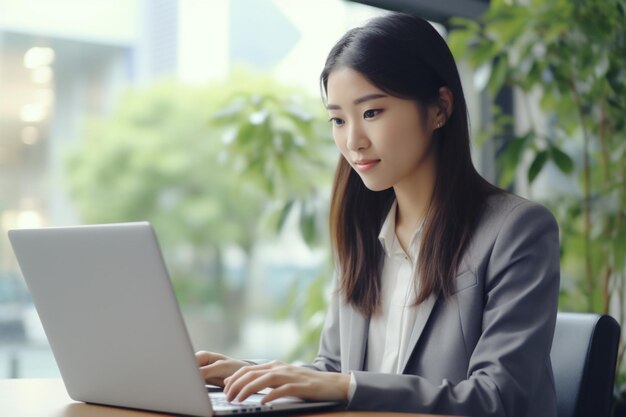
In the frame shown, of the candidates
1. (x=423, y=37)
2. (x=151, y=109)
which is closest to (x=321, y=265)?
(x=151, y=109)

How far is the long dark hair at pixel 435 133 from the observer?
60.9 inches

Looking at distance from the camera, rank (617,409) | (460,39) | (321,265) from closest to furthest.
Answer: (617,409) → (460,39) → (321,265)

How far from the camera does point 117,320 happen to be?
119 cm

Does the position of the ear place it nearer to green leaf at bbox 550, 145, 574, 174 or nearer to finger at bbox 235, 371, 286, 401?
finger at bbox 235, 371, 286, 401

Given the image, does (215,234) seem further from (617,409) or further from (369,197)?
(617,409)

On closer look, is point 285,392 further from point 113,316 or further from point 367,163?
point 367,163

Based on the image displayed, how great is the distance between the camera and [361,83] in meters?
1.55

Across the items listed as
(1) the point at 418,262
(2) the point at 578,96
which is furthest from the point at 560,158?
(1) the point at 418,262

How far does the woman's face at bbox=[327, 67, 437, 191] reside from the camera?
154 cm

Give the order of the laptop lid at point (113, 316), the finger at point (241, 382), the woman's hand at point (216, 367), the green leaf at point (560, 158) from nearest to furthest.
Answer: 1. the laptop lid at point (113, 316)
2. the finger at point (241, 382)
3. the woman's hand at point (216, 367)
4. the green leaf at point (560, 158)

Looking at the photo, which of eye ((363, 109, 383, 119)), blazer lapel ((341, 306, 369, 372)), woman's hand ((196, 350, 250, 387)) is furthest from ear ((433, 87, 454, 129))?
woman's hand ((196, 350, 250, 387))

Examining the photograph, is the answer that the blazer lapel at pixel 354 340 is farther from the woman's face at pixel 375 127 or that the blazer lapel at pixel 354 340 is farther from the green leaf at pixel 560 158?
the green leaf at pixel 560 158

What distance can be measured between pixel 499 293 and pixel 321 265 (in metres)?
1.82

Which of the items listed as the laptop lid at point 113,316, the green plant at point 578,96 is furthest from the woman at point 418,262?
the green plant at point 578,96
